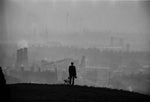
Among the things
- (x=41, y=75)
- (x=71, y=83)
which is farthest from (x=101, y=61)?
(x=71, y=83)

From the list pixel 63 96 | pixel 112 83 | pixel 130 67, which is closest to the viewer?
pixel 63 96

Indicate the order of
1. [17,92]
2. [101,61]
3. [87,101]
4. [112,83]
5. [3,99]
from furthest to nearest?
[101,61], [112,83], [17,92], [87,101], [3,99]

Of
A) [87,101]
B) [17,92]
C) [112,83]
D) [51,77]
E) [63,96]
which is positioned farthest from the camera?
[112,83]

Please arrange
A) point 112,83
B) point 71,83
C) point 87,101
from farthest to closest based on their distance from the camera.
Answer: point 112,83 → point 71,83 → point 87,101

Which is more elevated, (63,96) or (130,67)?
(63,96)

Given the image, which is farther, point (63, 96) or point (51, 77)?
point (51, 77)

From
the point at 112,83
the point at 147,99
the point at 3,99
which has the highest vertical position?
the point at 3,99

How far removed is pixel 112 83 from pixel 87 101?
90576 mm

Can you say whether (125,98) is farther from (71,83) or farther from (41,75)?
(41,75)

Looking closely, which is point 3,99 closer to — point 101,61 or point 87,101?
point 87,101

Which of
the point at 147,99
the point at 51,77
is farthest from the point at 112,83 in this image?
the point at 147,99

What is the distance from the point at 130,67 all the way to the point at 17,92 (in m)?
138

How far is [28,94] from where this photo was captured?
689 inches

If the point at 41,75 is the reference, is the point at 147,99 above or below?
above
